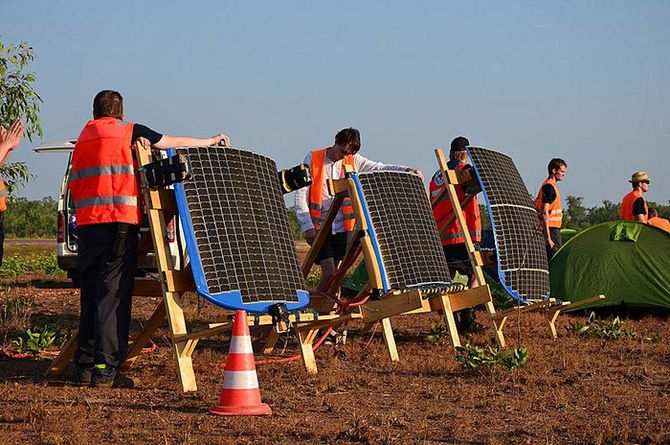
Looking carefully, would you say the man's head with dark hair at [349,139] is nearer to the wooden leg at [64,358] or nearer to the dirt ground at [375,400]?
the dirt ground at [375,400]

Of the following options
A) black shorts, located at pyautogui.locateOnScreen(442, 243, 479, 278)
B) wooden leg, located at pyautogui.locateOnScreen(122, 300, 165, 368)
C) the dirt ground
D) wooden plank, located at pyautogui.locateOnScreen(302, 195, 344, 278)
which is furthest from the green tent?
wooden leg, located at pyautogui.locateOnScreen(122, 300, 165, 368)

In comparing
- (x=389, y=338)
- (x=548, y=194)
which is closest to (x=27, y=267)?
(x=548, y=194)

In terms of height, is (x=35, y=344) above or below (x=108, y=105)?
below

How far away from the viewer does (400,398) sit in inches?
273

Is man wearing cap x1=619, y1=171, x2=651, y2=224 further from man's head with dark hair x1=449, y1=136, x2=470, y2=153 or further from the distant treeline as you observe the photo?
the distant treeline

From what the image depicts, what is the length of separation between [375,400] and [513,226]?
3.70 m

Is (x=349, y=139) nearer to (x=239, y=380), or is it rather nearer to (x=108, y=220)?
(x=108, y=220)

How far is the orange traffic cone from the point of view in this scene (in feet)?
20.0

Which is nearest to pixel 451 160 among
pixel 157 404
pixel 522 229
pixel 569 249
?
pixel 522 229

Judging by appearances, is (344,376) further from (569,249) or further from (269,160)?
(569,249)

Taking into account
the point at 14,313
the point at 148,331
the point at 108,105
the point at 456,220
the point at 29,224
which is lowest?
the point at 148,331

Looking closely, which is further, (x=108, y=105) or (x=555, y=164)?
(x=555, y=164)

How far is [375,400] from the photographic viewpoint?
269 inches

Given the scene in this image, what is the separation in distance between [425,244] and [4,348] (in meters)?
3.71
